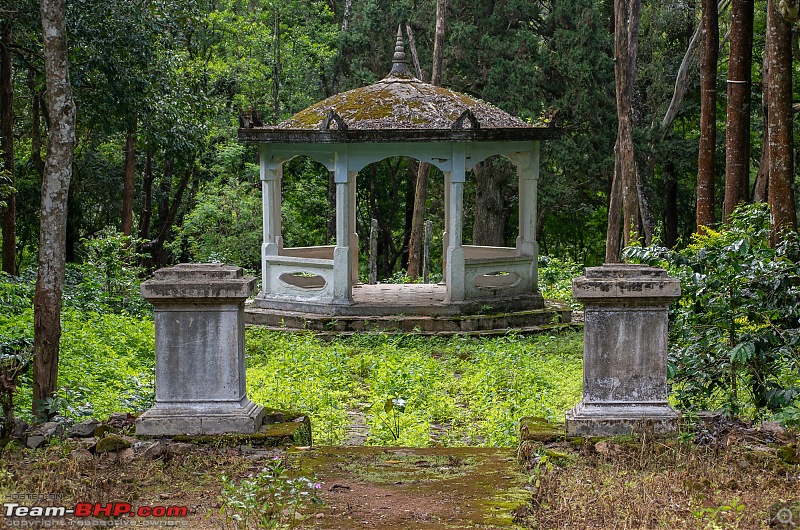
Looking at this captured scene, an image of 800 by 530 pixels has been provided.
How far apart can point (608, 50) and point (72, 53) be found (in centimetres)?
1583

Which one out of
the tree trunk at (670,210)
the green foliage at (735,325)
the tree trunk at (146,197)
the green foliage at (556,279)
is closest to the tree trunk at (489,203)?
the green foliage at (556,279)

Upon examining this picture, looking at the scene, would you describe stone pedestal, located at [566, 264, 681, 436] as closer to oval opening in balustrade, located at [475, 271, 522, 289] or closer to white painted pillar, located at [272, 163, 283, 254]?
oval opening in balustrade, located at [475, 271, 522, 289]

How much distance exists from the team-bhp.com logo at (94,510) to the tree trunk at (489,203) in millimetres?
20594

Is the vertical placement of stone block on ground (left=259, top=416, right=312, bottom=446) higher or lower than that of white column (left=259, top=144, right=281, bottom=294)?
lower

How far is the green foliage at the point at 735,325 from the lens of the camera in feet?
23.0

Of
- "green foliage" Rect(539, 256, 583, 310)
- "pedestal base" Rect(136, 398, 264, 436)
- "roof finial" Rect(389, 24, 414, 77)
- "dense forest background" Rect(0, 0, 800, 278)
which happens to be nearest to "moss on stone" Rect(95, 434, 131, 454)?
"pedestal base" Rect(136, 398, 264, 436)

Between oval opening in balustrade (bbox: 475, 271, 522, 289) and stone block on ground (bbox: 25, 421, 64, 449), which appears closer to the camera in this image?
stone block on ground (bbox: 25, 421, 64, 449)

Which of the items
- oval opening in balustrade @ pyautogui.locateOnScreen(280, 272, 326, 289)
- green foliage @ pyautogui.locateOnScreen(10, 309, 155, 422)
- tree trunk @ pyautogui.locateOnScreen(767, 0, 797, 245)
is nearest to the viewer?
green foliage @ pyautogui.locateOnScreen(10, 309, 155, 422)

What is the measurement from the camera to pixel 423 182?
2328 cm

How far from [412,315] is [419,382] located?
4.34m

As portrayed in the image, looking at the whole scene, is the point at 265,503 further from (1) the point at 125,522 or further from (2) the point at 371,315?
(2) the point at 371,315

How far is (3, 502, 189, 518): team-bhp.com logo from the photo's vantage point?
5.13 metres

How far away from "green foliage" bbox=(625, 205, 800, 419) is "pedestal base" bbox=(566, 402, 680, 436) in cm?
74

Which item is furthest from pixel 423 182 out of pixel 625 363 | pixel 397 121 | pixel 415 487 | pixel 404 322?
pixel 415 487
